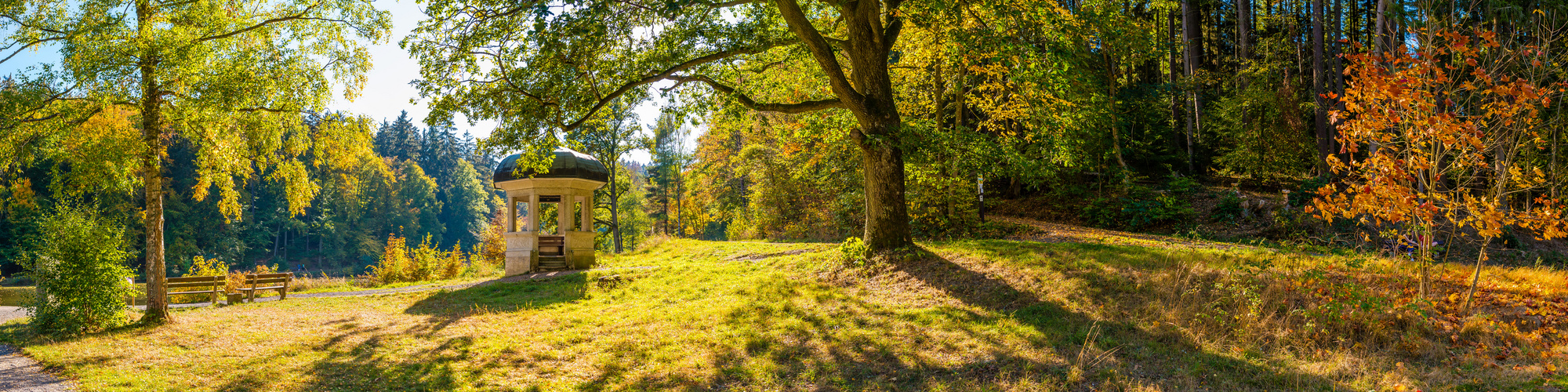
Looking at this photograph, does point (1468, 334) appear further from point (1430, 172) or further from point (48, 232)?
point (48, 232)

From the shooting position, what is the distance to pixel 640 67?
1048 centimetres

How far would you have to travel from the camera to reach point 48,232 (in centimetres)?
847

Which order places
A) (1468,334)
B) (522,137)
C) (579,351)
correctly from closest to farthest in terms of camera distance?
(1468,334)
(579,351)
(522,137)

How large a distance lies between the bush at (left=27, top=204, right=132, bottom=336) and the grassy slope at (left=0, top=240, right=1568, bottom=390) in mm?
379

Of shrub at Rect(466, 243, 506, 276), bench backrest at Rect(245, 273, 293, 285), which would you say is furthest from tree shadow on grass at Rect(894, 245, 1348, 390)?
shrub at Rect(466, 243, 506, 276)

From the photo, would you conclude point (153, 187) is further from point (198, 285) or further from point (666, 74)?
point (666, 74)

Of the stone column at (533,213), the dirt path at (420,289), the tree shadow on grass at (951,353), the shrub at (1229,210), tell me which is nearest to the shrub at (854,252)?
the tree shadow on grass at (951,353)

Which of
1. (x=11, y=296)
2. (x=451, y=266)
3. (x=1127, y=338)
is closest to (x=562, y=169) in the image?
(x=451, y=266)

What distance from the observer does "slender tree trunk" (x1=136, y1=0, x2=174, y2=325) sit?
9.23m

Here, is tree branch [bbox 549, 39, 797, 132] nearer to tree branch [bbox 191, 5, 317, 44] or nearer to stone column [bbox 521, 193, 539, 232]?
tree branch [bbox 191, 5, 317, 44]

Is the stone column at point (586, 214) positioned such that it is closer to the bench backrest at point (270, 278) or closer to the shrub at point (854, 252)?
the bench backrest at point (270, 278)

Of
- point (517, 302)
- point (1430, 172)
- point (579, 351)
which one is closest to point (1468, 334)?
point (1430, 172)

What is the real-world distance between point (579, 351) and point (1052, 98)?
10.1 meters

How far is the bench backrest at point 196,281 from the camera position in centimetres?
1192
